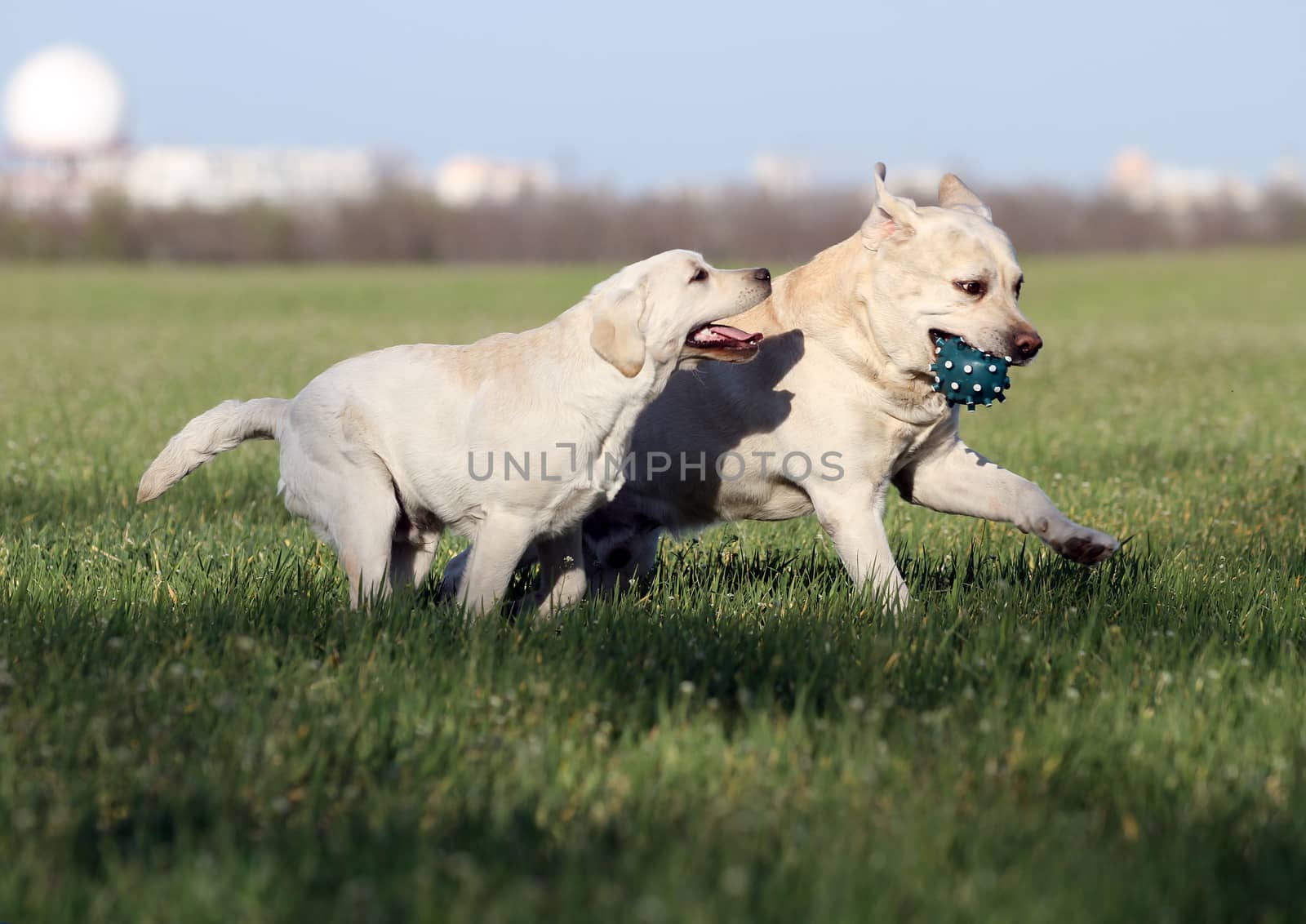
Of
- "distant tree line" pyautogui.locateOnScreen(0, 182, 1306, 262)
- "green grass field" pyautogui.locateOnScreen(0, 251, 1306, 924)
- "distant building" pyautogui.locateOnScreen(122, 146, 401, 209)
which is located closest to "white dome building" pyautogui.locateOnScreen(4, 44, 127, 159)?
"distant tree line" pyautogui.locateOnScreen(0, 182, 1306, 262)

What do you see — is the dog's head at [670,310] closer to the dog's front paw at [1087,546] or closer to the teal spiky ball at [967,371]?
the teal spiky ball at [967,371]

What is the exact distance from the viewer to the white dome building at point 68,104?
92.6 meters

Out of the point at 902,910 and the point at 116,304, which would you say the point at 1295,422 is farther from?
the point at 116,304

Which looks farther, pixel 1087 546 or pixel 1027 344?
pixel 1027 344

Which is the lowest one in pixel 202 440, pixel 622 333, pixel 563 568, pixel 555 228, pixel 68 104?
pixel 563 568

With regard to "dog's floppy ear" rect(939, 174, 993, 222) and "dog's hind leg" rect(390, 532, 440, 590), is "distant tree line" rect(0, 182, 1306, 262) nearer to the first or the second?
"dog's floppy ear" rect(939, 174, 993, 222)

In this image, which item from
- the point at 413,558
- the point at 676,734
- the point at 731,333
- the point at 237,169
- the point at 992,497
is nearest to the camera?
the point at 676,734

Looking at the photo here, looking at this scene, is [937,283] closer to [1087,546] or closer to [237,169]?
[1087,546]

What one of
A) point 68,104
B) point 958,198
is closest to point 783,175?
point 68,104

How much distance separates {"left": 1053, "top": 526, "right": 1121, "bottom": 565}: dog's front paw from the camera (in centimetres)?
476

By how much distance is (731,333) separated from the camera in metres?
5.14

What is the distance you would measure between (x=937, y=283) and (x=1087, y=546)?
114 cm

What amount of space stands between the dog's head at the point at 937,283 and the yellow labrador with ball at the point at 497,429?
53 centimetres

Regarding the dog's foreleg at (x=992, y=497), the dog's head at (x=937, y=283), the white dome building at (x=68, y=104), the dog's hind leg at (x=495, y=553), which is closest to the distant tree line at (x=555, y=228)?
the white dome building at (x=68, y=104)
